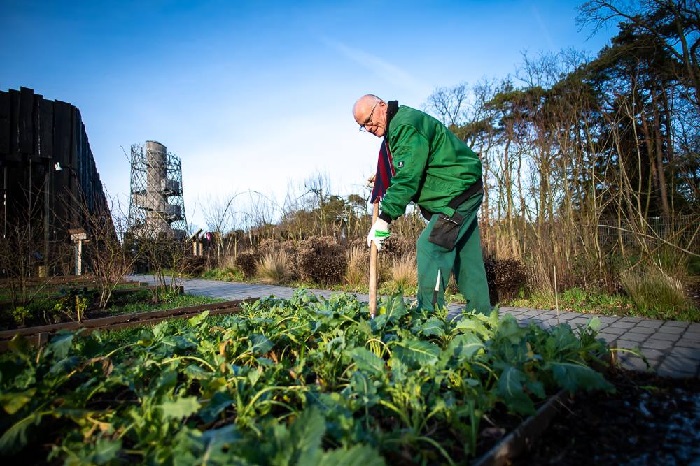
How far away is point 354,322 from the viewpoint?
7.84ft

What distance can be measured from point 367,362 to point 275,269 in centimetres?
916

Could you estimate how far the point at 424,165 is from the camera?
9.65ft

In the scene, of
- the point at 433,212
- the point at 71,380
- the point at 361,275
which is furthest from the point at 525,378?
the point at 361,275

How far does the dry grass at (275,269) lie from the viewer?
10383 mm

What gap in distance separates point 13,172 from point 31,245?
8156mm

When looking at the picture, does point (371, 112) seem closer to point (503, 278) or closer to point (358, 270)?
point (503, 278)

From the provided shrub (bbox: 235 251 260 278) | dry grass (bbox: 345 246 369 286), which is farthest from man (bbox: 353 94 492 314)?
shrub (bbox: 235 251 260 278)

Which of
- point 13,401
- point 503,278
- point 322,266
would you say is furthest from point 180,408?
point 322,266

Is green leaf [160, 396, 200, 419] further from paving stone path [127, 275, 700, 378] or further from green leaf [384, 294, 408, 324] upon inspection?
paving stone path [127, 275, 700, 378]

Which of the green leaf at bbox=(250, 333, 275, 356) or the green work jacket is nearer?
the green leaf at bbox=(250, 333, 275, 356)

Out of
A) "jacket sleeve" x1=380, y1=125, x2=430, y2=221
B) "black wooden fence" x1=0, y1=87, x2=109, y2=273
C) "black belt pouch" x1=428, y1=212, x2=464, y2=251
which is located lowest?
"black belt pouch" x1=428, y1=212, x2=464, y2=251

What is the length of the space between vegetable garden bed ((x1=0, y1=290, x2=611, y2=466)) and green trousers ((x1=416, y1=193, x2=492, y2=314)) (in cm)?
78

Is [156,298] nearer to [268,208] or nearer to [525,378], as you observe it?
[525,378]

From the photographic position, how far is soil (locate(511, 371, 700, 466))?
130cm
